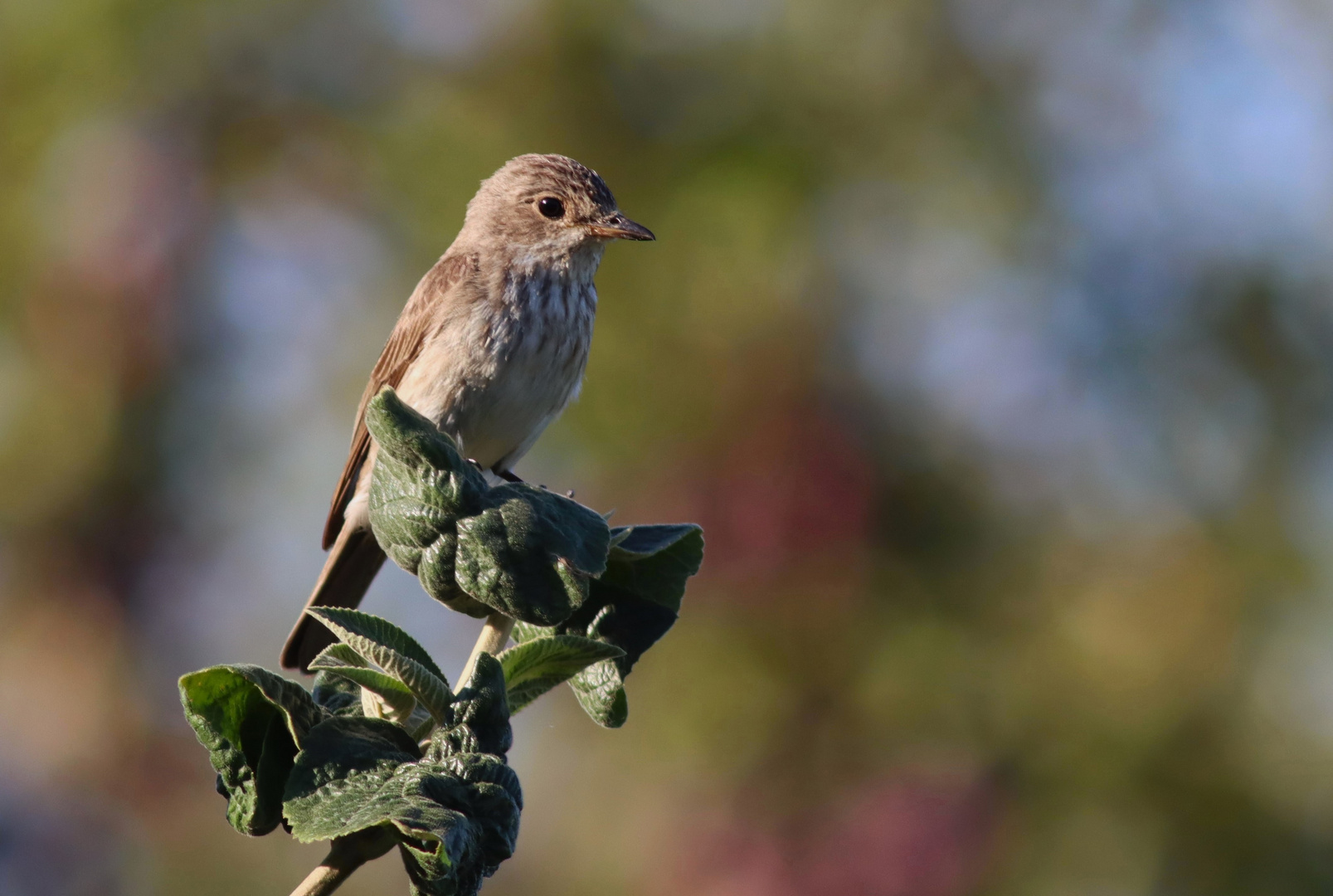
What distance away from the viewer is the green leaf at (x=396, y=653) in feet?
4.51

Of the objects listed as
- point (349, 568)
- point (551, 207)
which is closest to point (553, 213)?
point (551, 207)

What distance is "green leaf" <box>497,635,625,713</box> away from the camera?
1520 millimetres

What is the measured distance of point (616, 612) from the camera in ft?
5.67

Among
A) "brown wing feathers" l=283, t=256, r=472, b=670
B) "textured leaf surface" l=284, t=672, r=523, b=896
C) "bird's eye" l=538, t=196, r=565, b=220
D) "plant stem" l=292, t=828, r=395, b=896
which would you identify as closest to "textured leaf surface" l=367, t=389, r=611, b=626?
"textured leaf surface" l=284, t=672, r=523, b=896

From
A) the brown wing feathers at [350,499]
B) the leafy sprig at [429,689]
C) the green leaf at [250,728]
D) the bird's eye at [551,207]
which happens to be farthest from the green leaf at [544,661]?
the bird's eye at [551,207]

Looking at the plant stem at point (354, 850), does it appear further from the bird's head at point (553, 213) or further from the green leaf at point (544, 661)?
the bird's head at point (553, 213)

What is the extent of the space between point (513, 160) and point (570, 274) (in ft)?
1.84

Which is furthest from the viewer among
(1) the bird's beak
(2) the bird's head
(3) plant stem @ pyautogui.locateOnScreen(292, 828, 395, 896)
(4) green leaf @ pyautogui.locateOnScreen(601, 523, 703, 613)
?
(2) the bird's head

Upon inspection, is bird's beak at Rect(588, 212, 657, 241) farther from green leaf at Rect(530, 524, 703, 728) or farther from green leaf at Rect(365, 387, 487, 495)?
green leaf at Rect(365, 387, 487, 495)

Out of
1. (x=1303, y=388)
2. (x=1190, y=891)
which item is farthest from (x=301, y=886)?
(x=1303, y=388)

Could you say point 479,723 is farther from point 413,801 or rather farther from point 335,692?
point 335,692

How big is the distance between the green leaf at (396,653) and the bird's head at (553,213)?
2.89 m

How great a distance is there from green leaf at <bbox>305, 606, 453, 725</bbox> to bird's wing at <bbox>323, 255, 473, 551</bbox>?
9.03 ft

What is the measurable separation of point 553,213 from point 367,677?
3193 mm
